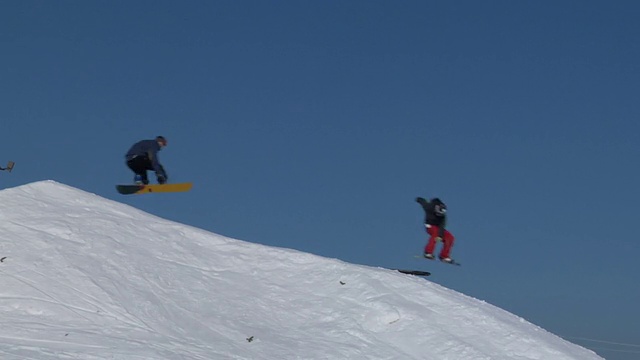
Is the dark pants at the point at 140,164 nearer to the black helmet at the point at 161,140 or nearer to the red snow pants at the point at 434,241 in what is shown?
the black helmet at the point at 161,140

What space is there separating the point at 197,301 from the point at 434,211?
366 inches

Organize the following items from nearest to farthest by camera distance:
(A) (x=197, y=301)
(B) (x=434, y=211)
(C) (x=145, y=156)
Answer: (A) (x=197, y=301) → (C) (x=145, y=156) → (B) (x=434, y=211)

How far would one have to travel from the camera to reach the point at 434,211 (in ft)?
77.4

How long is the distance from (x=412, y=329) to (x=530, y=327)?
364cm

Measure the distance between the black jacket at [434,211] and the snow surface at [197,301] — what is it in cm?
441

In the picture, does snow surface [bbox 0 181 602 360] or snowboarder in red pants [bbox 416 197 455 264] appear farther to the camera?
snowboarder in red pants [bbox 416 197 455 264]

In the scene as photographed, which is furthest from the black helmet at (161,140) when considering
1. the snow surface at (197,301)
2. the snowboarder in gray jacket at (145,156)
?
the snow surface at (197,301)

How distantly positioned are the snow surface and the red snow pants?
4441 mm

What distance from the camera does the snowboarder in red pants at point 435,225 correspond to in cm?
2362

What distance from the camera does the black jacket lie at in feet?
77.5

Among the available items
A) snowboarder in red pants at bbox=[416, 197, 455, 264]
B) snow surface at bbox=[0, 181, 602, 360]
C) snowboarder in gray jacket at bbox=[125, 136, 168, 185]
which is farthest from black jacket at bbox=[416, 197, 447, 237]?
snowboarder in gray jacket at bbox=[125, 136, 168, 185]

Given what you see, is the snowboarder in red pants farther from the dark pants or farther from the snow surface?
the dark pants

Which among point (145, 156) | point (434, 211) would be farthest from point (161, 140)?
point (434, 211)

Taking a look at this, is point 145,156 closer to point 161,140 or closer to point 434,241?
point 161,140
